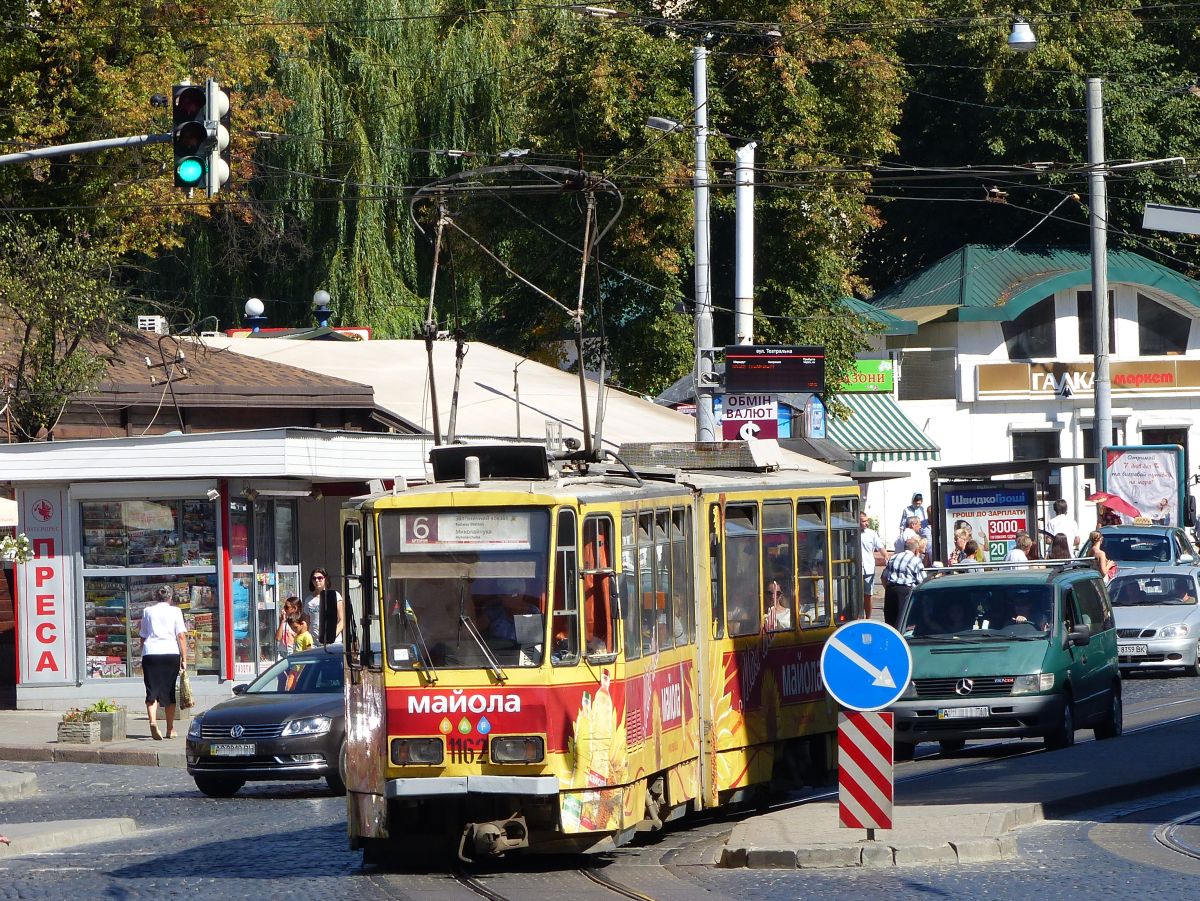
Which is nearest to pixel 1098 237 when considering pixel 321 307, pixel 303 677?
pixel 321 307

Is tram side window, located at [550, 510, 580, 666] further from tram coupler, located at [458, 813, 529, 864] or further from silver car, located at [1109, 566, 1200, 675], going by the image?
silver car, located at [1109, 566, 1200, 675]

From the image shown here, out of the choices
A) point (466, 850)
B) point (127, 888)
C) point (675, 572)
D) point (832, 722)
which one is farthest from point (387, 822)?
point (832, 722)

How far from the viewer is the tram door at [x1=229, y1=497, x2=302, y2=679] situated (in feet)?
90.6

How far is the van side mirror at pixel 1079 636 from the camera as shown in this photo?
1862 cm

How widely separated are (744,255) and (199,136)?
38.8ft

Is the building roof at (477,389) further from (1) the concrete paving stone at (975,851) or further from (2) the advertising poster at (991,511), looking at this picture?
(1) the concrete paving stone at (975,851)

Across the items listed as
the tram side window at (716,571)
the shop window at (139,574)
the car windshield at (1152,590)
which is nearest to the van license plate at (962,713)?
the tram side window at (716,571)

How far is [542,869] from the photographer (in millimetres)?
12586

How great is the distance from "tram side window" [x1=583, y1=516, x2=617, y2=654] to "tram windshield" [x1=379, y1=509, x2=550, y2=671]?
268 millimetres

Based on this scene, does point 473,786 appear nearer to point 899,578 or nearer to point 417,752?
point 417,752

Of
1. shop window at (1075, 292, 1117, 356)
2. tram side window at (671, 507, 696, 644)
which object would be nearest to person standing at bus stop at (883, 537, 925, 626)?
tram side window at (671, 507, 696, 644)

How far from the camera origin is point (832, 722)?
626 inches

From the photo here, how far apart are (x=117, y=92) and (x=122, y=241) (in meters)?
3.03

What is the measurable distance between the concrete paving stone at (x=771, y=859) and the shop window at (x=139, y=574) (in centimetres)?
1633
